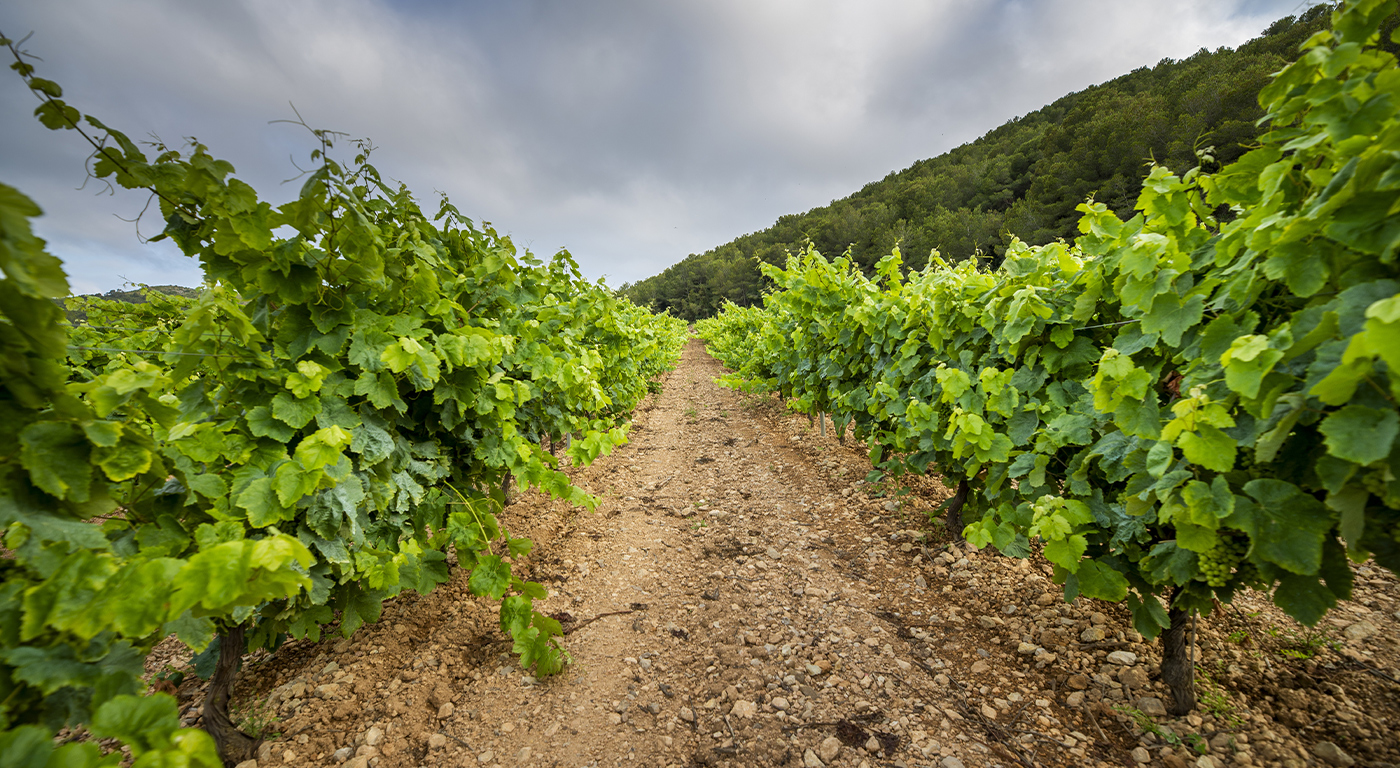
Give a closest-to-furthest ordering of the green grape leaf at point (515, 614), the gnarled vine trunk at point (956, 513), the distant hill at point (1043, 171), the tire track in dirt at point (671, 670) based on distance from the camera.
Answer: the tire track in dirt at point (671, 670) → the green grape leaf at point (515, 614) → the gnarled vine trunk at point (956, 513) → the distant hill at point (1043, 171)

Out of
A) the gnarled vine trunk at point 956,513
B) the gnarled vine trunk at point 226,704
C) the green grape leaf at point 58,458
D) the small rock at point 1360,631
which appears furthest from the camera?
the gnarled vine trunk at point 956,513

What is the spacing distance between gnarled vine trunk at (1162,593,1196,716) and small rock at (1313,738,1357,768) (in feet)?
1.19

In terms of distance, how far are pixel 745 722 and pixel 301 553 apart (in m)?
2.33

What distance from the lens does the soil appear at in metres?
2.21

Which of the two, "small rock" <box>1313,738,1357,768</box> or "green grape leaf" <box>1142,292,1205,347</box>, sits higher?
"green grape leaf" <box>1142,292,1205,347</box>

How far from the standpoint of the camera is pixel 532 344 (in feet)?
12.6

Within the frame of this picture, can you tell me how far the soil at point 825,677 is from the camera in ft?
7.24

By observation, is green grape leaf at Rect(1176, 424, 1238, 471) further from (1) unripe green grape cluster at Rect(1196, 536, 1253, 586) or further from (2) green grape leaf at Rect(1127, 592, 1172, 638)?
(2) green grape leaf at Rect(1127, 592, 1172, 638)

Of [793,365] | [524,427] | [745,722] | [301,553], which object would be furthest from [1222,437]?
[793,365]

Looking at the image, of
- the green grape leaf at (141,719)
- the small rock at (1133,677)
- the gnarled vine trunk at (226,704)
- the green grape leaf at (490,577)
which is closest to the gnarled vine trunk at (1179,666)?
the small rock at (1133,677)

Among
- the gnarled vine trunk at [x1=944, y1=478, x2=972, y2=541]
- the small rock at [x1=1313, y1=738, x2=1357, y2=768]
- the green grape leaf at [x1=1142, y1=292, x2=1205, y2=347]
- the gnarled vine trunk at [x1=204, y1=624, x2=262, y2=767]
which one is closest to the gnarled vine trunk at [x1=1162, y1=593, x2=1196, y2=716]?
the small rock at [x1=1313, y1=738, x2=1357, y2=768]

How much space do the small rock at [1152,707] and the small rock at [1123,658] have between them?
0.23m

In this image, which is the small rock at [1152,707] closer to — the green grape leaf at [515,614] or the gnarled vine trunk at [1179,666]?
the gnarled vine trunk at [1179,666]

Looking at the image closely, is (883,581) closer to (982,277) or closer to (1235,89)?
(982,277)
